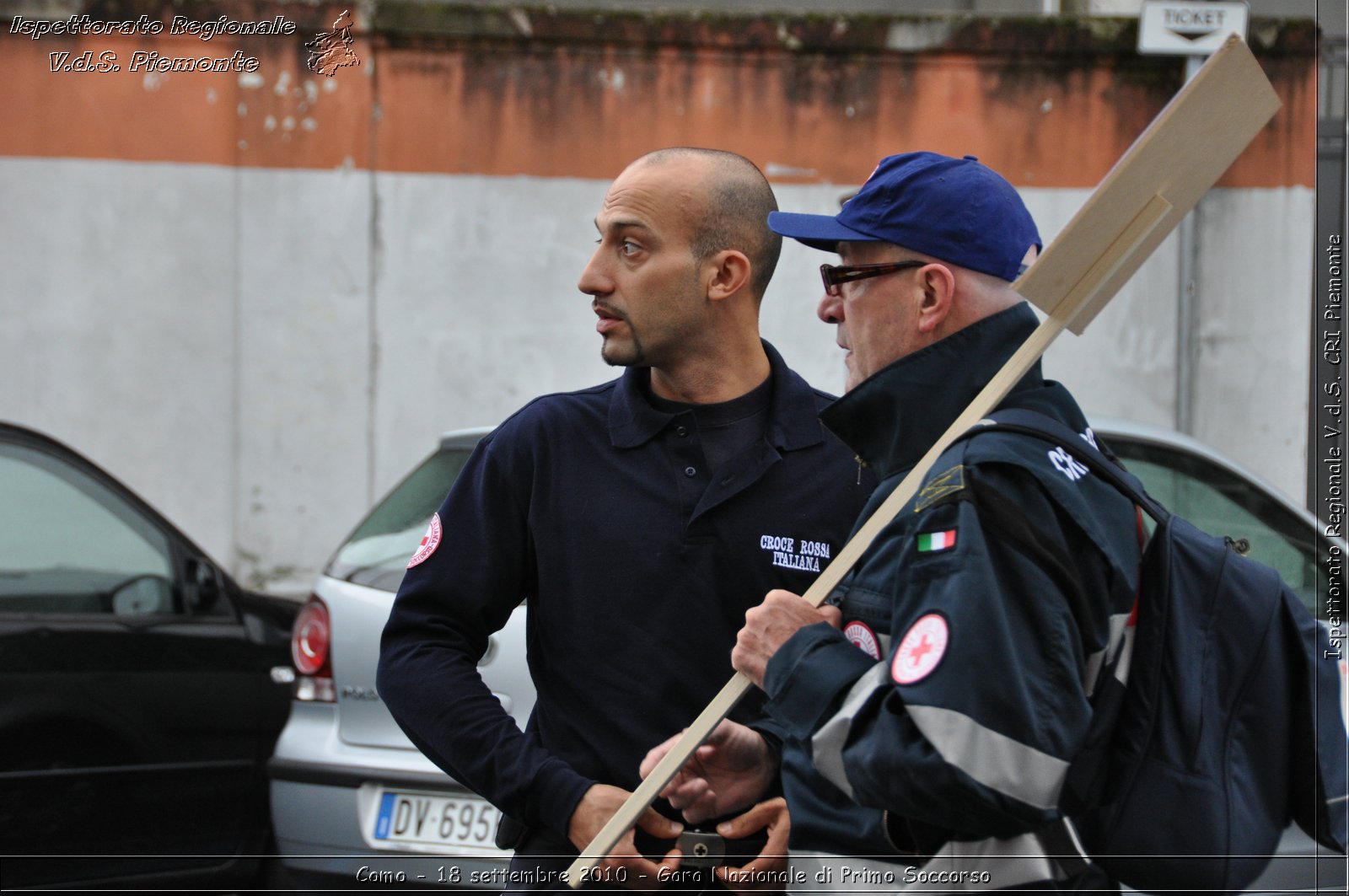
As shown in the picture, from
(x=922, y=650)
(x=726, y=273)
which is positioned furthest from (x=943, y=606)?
(x=726, y=273)

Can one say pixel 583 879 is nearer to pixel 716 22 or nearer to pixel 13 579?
pixel 13 579

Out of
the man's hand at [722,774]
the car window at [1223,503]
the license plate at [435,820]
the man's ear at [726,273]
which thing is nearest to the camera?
the man's hand at [722,774]

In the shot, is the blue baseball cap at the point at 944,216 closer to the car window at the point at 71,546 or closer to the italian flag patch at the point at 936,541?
the italian flag patch at the point at 936,541

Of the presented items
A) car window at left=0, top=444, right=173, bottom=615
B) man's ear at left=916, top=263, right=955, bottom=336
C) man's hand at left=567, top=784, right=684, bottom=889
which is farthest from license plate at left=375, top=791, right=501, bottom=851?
man's ear at left=916, top=263, right=955, bottom=336

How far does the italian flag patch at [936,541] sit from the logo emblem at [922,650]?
80mm

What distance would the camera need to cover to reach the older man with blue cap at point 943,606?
61.7 inches

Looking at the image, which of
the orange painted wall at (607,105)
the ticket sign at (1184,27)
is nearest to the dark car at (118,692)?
the orange painted wall at (607,105)

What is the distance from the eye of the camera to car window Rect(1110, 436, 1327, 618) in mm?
4645

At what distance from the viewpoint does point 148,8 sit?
827cm

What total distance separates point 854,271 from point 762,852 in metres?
0.93

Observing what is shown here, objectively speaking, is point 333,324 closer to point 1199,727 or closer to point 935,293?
point 935,293

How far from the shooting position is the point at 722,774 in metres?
2.22

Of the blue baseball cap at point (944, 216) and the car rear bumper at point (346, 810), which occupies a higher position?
the blue baseball cap at point (944, 216)

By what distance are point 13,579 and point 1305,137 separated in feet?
25.4
